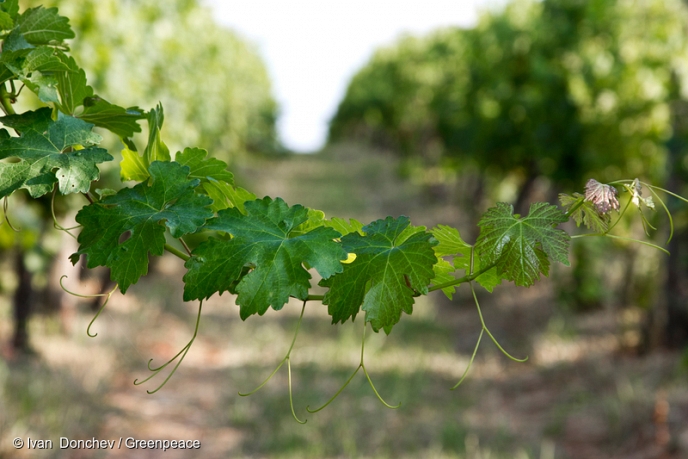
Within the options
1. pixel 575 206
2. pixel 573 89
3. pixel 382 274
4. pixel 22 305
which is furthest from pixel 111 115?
pixel 573 89

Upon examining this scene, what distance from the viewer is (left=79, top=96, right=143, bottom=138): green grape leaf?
1.03 m

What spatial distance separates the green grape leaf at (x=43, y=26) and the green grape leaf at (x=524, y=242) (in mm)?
753

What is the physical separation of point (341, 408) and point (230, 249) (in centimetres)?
453

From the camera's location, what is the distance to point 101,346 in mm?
5855

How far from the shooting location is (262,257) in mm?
884

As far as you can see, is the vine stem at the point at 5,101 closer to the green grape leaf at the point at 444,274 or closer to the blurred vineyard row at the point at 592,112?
A: the green grape leaf at the point at 444,274

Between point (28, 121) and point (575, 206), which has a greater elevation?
point (28, 121)

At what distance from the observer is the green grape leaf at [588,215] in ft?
2.89

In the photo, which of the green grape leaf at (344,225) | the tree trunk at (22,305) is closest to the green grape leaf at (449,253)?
the green grape leaf at (344,225)

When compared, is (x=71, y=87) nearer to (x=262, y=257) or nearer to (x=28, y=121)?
(x=28, y=121)

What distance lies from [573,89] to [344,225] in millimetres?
7399

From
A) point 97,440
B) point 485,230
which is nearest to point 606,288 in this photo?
point 97,440

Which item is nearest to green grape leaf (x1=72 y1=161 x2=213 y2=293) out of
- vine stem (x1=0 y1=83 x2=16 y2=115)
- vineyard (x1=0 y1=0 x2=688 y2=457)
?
vineyard (x1=0 y1=0 x2=688 y2=457)

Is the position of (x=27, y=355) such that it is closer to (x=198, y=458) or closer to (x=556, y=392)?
(x=198, y=458)
